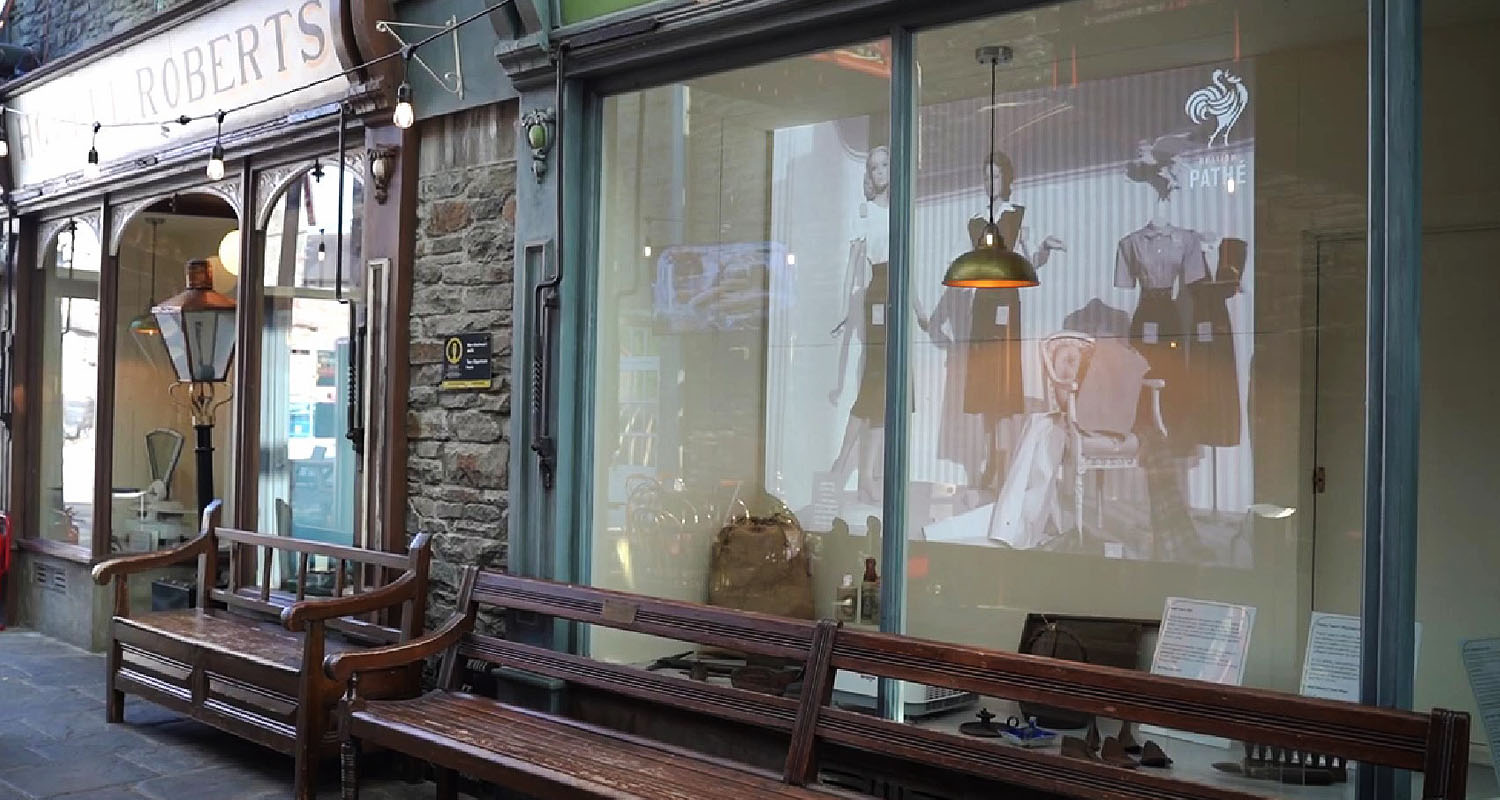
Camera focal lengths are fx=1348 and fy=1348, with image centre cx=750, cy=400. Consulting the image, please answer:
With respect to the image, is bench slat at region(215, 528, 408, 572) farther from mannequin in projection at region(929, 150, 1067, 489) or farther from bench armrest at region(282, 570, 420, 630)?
mannequin in projection at region(929, 150, 1067, 489)

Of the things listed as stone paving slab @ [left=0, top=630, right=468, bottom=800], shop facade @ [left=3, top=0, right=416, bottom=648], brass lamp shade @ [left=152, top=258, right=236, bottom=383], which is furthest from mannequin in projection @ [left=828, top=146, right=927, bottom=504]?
brass lamp shade @ [left=152, top=258, right=236, bottom=383]

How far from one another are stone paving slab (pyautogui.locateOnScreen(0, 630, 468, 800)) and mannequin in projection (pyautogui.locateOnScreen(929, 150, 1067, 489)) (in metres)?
2.82

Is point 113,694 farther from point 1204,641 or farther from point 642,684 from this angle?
point 1204,641

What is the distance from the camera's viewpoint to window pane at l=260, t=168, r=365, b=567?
6.58 metres

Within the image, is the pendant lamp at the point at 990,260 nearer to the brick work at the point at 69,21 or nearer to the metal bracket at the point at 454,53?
the metal bracket at the point at 454,53

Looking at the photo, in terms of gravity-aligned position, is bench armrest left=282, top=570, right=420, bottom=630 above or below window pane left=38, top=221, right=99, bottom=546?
below

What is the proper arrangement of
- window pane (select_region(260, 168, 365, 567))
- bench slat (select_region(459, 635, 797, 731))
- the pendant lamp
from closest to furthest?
bench slat (select_region(459, 635, 797, 731))
the pendant lamp
window pane (select_region(260, 168, 365, 567))

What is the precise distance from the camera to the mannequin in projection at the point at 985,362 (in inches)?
239

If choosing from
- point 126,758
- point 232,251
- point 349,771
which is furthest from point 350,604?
point 232,251

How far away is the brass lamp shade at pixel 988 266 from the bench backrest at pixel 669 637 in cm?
201

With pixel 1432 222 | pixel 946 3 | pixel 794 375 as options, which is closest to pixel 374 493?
pixel 794 375

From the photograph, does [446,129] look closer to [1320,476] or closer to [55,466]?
[1320,476]

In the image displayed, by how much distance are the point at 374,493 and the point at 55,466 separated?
14.5 ft

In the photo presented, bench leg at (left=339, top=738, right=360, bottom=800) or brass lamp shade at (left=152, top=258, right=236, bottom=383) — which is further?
brass lamp shade at (left=152, top=258, right=236, bottom=383)
